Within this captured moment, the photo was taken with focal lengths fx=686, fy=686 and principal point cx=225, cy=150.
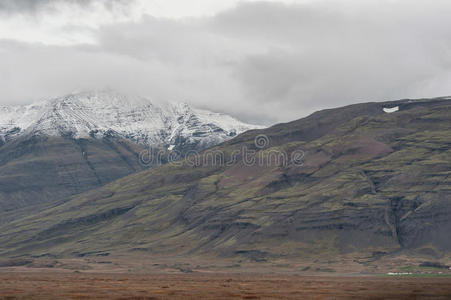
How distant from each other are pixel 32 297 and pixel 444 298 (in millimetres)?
78926

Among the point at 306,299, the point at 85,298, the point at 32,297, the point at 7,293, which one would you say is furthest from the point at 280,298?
the point at 7,293

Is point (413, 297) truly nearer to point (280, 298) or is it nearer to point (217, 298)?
point (280, 298)

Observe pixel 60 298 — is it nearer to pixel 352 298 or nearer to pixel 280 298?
pixel 280 298

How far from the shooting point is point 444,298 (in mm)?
133125

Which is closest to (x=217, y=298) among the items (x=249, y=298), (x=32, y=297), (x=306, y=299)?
(x=249, y=298)

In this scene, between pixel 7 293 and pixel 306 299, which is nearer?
pixel 306 299

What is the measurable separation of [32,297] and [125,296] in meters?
17.6

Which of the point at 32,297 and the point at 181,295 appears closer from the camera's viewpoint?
the point at 32,297

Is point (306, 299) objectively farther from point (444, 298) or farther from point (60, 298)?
point (60, 298)

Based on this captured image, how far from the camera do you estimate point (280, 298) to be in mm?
133750

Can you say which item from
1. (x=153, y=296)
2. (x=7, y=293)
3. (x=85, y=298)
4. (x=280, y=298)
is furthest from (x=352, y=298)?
(x=7, y=293)

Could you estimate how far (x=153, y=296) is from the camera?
440ft

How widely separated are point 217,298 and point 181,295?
1117cm

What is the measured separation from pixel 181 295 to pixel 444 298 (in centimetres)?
5191
